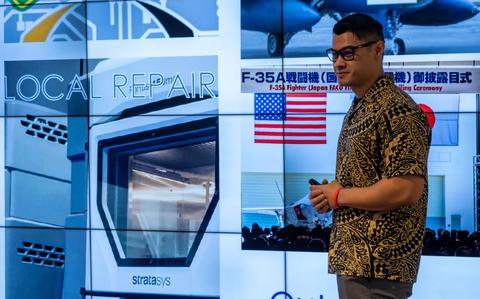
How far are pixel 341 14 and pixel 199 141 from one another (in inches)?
46.8

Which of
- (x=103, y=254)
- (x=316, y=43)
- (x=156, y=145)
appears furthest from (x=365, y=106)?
(x=103, y=254)

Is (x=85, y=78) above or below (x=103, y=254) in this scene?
above

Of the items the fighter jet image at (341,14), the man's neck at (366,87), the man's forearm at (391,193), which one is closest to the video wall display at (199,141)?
the fighter jet image at (341,14)

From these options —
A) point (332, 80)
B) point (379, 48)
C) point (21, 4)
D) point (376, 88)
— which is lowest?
point (376, 88)

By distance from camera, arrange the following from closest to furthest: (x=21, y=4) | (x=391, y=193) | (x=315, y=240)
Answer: (x=391, y=193) → (x=315, y=240) → (x=21, y=4)

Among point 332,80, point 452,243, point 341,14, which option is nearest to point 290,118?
point 332,80

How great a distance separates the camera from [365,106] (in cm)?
198

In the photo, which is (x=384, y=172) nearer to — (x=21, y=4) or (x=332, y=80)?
(x=332, y=80)

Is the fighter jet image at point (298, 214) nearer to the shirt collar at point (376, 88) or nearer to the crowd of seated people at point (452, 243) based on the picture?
the crowd of seated people at point (452, 243)

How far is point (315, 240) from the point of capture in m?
4.30

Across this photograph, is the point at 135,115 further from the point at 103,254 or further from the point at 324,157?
the point at 324,157

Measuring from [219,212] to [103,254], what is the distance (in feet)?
2.79

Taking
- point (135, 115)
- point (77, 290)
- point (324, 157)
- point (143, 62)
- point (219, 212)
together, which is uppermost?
point (143, 62)

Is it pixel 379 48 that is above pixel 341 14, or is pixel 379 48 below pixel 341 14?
below
